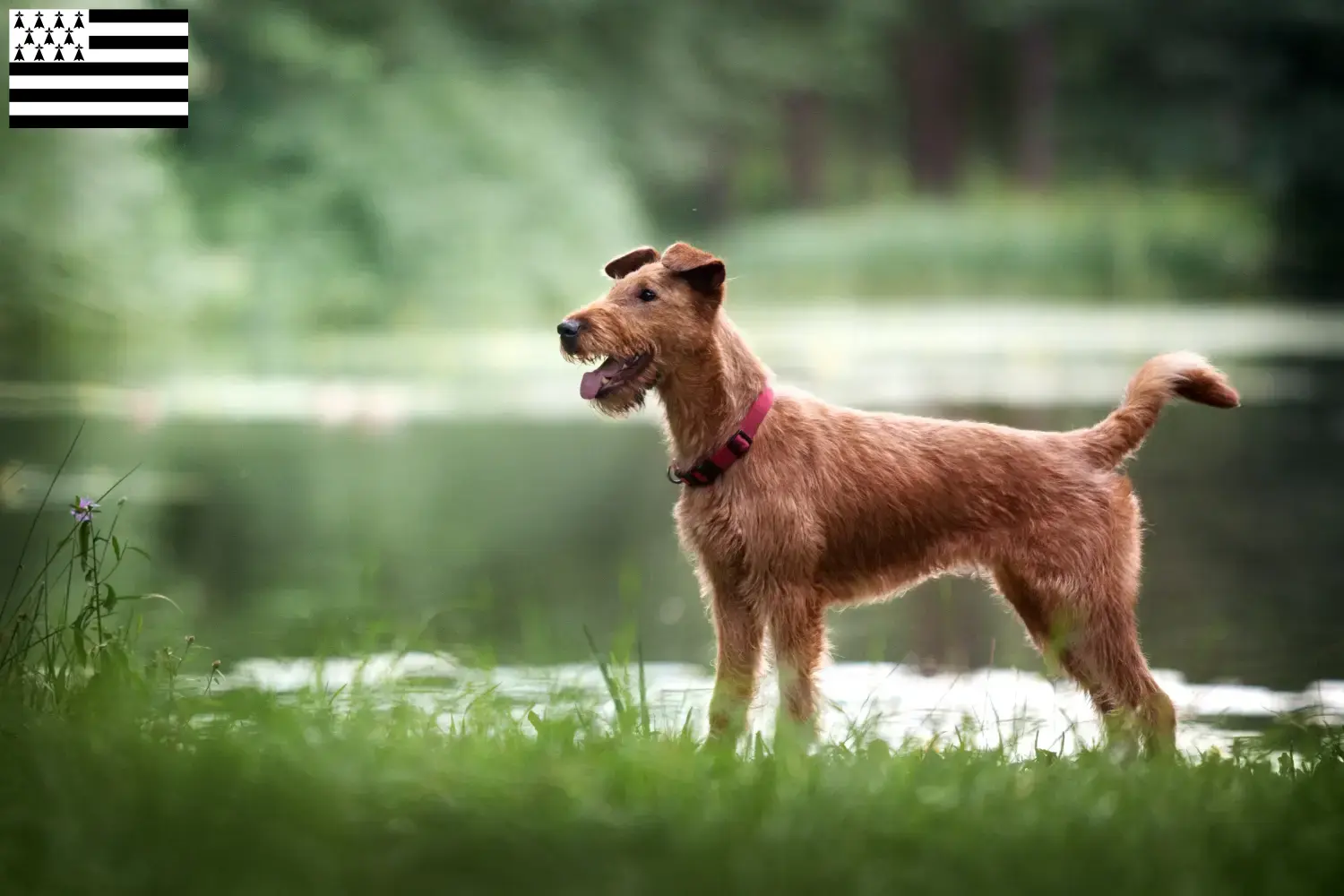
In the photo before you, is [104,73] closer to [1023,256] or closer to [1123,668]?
[1123,668]

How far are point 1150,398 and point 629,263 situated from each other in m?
1.61

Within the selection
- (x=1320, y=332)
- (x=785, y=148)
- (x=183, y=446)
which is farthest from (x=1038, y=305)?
(x=183, y=446)

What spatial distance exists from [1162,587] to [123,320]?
54.9 feet

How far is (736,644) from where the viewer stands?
15.8ft

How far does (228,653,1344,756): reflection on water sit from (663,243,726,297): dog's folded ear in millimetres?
1132

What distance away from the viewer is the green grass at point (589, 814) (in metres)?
3.18

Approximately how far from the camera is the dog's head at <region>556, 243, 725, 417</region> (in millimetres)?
4758

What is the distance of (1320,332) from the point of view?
26953mm

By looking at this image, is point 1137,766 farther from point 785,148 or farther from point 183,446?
point 785,148

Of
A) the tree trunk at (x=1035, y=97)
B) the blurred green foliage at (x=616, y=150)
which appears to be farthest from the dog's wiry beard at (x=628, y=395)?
the tree trunk at (x=1035, y=97)

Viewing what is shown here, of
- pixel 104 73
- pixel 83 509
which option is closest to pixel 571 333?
pixel 83 509

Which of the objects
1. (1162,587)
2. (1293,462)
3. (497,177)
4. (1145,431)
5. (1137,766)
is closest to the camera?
(1137,766)

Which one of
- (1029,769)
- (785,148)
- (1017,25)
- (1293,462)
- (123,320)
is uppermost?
(1017,25)

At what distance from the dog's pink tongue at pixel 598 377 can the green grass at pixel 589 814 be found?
0.95 m
